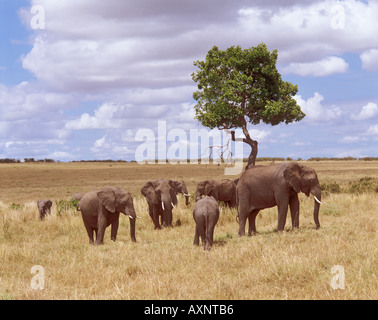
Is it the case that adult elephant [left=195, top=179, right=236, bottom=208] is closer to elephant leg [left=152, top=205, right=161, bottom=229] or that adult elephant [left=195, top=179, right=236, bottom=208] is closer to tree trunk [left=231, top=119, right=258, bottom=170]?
elephant leg [left=152, top=205, right=161, bottom=229]

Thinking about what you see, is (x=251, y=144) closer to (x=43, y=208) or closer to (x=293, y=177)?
(x=43, y=208)

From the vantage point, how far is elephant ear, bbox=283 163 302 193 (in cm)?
1359

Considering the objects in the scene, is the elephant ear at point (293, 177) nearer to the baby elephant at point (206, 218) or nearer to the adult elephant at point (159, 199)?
the baby elephant at point (206, 218)

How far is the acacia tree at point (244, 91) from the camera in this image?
101 feet

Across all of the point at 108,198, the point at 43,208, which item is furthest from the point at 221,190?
the point at 43,208

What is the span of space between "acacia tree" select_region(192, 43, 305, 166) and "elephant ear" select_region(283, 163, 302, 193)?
16.4 m

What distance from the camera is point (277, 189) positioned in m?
13.7

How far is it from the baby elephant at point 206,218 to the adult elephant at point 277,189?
78.0 inches

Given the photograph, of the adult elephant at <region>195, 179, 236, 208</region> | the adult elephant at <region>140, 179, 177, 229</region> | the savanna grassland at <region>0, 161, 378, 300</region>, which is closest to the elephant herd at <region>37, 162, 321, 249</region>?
the savanna grassland at <region>0, 161, 378, 300</region>

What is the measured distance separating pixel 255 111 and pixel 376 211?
15.9m

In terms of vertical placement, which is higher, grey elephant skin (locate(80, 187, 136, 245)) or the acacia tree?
the acacia tree

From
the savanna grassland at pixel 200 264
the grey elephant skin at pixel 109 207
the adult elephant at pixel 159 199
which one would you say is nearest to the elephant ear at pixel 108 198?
the grey elephant skin at pixel 109 207

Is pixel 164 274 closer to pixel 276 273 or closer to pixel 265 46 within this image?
pixel 276 273
